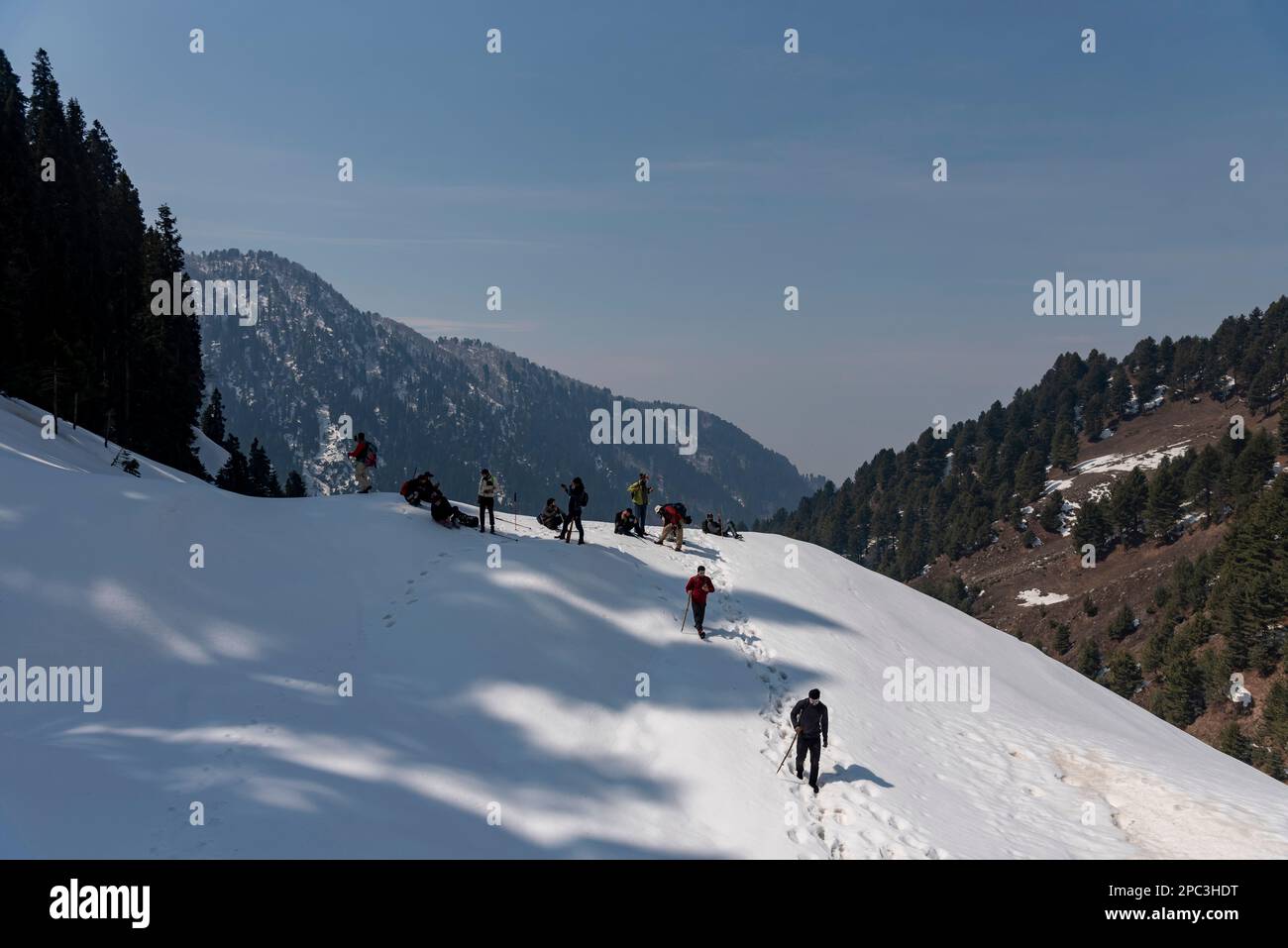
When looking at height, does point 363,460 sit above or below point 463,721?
above

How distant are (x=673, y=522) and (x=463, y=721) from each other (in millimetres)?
13970

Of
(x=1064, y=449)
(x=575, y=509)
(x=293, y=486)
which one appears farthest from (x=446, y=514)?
(x=1064, y=449)

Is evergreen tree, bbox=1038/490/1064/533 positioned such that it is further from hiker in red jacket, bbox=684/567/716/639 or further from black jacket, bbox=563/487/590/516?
hiker in red jacket, bbox=684/567/716/639

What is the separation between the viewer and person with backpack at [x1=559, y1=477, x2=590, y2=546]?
21.6 metres

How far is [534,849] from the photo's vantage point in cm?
998

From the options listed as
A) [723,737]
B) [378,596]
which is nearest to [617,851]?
[723,737]

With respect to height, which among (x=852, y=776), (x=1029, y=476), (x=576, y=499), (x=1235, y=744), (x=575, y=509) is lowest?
(x=1235, y=744)

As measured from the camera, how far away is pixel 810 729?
43.1ft

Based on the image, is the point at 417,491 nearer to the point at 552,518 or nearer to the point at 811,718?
the point at 552,518

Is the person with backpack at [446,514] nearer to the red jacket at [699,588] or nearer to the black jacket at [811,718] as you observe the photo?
the red jacket at [699,588]

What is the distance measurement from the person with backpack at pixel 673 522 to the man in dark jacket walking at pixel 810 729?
485 inches

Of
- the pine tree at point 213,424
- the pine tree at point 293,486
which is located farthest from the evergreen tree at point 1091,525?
the pine tree at point 213,424

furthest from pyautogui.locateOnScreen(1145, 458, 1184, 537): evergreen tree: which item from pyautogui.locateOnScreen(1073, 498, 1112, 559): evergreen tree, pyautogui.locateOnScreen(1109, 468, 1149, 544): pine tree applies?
pyautogui.locateOnScreen(1073, 498, 1112, 559): evergreen tree
